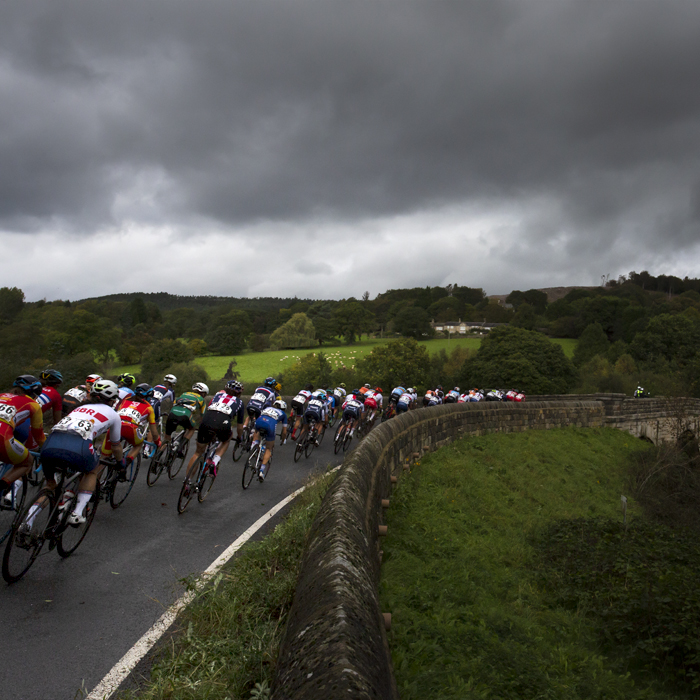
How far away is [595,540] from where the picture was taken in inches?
391

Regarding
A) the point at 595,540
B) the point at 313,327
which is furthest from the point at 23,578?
the point at 313,327

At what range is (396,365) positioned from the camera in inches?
2376

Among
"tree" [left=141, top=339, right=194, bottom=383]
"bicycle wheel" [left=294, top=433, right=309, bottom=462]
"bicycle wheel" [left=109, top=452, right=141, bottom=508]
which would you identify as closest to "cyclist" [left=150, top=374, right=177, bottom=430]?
"bicycle wheel" [left=109, top=452, right=141, bottom=508]

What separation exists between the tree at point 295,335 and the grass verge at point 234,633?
9069 centimetres

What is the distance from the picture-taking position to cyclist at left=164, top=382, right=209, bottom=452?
30.3 ft

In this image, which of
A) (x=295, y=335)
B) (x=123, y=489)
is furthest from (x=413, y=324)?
(x=123, y=489)

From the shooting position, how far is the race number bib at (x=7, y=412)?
16.9 feet

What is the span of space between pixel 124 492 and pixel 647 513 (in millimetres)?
15625

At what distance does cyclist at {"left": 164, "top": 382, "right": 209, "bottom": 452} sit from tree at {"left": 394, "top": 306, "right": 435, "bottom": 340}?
9523 cm

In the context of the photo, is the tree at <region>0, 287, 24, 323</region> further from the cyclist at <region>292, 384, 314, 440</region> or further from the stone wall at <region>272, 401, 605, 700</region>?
the stone wall at <region>272, 401, 605, 700</region>

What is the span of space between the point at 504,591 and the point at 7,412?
6090mm

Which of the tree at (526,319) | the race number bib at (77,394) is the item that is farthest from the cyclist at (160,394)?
the tree at (526,319)

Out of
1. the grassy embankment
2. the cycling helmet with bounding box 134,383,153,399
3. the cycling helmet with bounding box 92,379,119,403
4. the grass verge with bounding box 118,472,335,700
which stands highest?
the cycling helmet with bounding box 92,379,119,403

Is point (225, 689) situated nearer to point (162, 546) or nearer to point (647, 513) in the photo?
point (162, 546)
